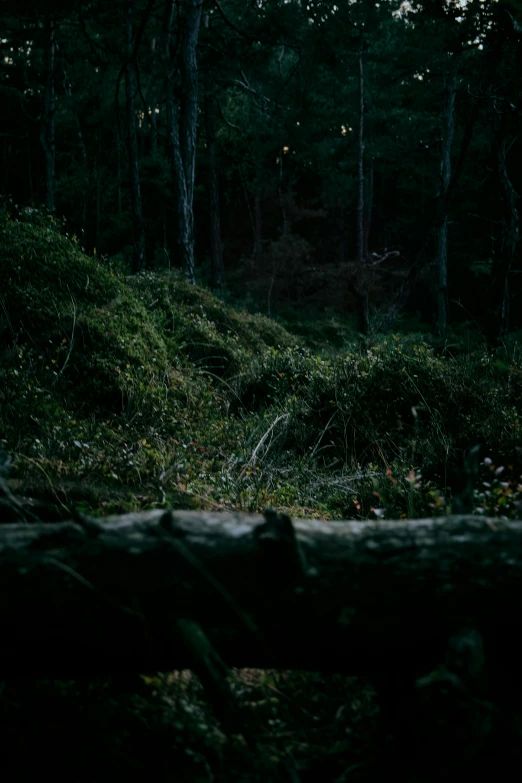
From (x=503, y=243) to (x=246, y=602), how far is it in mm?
10378

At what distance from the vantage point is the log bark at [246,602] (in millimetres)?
1893

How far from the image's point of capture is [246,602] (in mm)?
1919

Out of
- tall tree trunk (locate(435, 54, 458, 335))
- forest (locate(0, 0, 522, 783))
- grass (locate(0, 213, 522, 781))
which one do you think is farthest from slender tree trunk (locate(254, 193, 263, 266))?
grass (locate(0, 213, 522, 781))

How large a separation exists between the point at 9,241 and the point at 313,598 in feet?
20.8

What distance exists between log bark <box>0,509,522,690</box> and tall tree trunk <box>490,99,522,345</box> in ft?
30.2

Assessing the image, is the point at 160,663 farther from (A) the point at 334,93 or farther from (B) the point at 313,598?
(A) the point at 334,93

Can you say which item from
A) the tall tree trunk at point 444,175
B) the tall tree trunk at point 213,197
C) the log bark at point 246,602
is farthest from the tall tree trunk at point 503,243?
the tall tree trunk at point 213,197

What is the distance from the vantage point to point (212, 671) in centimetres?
183

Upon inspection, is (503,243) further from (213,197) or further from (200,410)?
(213,197)

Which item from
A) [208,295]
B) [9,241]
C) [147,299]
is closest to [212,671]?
[9,241]

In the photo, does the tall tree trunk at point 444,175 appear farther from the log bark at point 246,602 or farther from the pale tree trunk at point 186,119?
the log bark at point 246,602

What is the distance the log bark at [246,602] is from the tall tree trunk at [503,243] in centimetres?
921

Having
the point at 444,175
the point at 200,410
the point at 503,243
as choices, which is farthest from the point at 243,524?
the point at 444,175

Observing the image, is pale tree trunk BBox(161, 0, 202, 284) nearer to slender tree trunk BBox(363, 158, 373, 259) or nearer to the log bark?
the log bark
